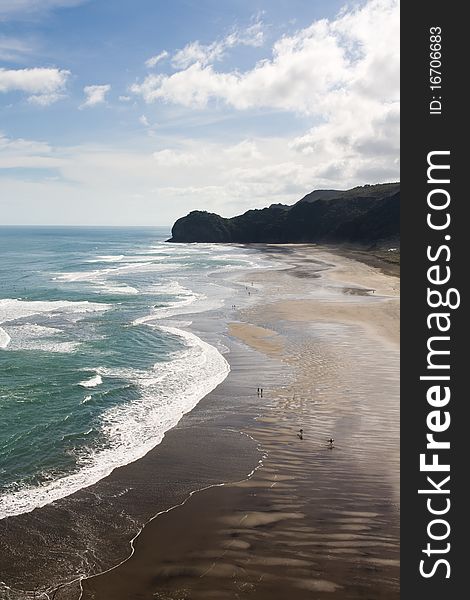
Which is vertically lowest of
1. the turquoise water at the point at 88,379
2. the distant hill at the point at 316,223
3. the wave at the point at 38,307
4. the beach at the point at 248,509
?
the beach at the point at 248,509

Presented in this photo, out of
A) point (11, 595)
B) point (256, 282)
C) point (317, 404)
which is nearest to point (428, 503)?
point (11, 595)

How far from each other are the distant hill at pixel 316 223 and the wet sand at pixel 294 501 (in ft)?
384

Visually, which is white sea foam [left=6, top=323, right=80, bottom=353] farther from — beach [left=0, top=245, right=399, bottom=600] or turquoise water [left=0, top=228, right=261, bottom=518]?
beach [left=0, top=245, right=399, bottom=600]

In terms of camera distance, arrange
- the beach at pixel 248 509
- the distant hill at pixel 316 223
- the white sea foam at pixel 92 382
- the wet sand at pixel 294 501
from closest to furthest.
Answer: the wet sand at pixel 294 501, the beach at pixel 248 509, the white sea foam at pixel 92 382, the distant hill at pixel 316 223

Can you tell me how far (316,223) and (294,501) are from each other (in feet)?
547

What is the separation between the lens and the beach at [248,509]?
501 inches

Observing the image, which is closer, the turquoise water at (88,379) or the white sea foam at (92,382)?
the turquoise water at (88,379)

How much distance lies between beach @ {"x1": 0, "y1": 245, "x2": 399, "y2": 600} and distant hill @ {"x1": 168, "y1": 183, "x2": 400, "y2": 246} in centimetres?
12191

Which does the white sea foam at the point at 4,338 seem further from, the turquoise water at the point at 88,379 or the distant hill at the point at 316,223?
the distant hill at the point at 316,223

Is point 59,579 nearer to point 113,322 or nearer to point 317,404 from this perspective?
point 317,404

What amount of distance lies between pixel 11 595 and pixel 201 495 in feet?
21.1

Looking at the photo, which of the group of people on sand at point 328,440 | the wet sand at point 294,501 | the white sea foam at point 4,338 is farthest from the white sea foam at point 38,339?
the group of people on sand at point 328,440

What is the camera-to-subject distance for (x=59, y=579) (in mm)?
12977

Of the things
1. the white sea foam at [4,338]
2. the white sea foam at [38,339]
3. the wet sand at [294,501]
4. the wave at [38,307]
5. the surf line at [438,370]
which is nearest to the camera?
the surf line at [438,370]
